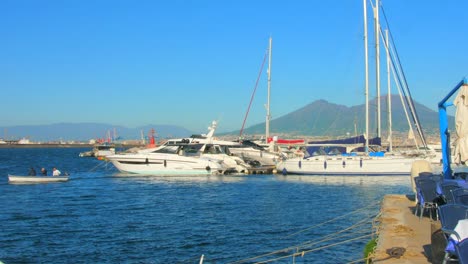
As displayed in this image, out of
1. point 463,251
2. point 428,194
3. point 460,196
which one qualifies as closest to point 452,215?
point 463,251

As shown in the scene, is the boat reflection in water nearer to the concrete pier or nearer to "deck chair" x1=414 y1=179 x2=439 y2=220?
the concrete pier

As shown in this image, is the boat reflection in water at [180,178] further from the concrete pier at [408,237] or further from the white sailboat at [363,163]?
the concrete pier at [408,237]

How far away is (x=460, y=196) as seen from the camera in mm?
10461

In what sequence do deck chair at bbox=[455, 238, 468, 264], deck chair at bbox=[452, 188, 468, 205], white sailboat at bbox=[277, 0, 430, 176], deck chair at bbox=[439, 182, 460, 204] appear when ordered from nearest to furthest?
deck chair at bbox=[455, 238, 468, 264], deck chair at bbox=[452, 188, 468, 205], deck chair at bbox=[439, 182, 460, 204], white sailboat at bbox=[277, 0, 430, 176]

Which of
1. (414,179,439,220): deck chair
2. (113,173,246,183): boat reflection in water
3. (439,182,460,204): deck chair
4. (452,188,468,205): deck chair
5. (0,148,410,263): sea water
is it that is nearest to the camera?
(452,188,468,205): deck chair

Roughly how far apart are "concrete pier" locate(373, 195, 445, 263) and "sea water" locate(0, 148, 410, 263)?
1.09 m

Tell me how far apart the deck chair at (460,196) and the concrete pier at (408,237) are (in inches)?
28.4

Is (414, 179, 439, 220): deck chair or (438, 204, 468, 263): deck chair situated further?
(414, 179, 439, 220): deck chair

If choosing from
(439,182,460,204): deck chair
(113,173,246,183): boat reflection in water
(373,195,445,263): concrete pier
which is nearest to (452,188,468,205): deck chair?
(373,195,445,263): concrete pier

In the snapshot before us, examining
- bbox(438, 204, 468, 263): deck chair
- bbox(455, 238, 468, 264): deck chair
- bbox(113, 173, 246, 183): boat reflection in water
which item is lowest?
bbox(113, 173, 246, 183): boat reflection in water

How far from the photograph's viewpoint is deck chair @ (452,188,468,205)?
34.1 feet

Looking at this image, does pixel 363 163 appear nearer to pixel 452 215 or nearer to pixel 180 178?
pixel 180 178

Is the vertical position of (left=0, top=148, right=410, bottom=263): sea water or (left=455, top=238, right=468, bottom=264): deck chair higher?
(left=455, top=238, right=468, bottom=264): deck chair

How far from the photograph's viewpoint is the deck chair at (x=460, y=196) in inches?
409
